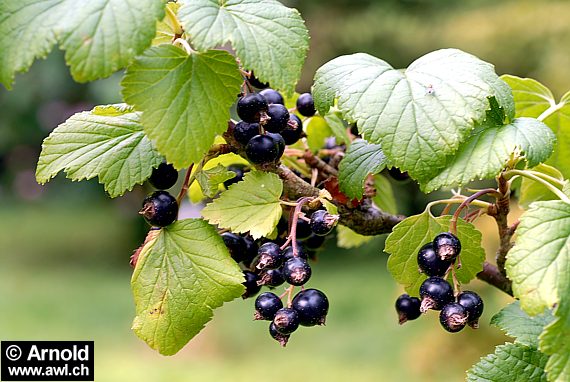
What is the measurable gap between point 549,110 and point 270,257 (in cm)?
49

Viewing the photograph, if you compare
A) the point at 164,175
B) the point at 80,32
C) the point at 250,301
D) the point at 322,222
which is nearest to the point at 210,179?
the point at 164,175

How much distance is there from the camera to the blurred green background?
430cm

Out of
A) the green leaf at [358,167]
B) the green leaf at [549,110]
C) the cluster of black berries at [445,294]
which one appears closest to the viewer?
the cluster of black berries at [445,294]

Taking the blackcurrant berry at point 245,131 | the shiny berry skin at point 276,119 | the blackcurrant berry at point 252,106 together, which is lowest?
the blackcurrant berry at point 245,131

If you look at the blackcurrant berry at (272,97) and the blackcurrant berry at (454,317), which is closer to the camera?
the blackcurrant berry at (454,317)

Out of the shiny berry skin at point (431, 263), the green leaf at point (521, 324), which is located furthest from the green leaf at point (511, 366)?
the shiny berry skin at point (431, 263)

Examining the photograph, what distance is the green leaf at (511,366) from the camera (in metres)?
0.80

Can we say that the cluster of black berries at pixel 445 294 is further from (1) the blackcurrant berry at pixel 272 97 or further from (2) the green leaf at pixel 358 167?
(1) the blackcurrant berry at pixel 272 97

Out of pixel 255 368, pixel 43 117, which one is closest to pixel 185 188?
pixel 255 368

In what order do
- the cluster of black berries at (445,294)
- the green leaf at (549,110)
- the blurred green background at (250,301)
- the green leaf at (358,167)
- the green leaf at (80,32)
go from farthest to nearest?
the blurred green background at (250,301), the green leaf at (549,110), the green leaf at (358,167), the cluster of black berries at (445,294), the green leaf at (80,32)

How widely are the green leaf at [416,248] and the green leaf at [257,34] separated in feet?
0.87

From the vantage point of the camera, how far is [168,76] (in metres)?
0.73

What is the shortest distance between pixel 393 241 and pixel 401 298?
0.13 metres

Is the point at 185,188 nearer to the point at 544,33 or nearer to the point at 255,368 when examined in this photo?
the point at 255,368
